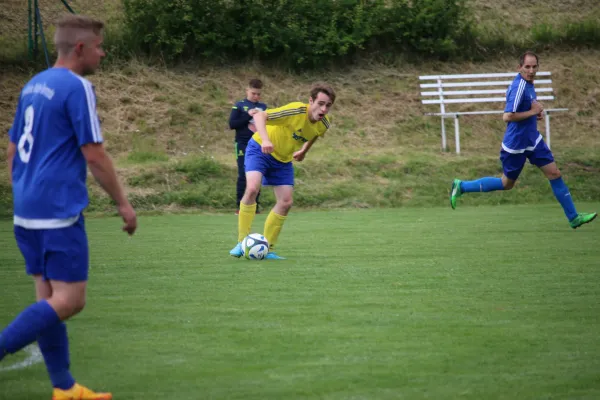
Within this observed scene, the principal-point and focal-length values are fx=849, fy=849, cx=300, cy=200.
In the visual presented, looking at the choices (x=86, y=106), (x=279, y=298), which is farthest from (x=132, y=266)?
(x=86, y=106)

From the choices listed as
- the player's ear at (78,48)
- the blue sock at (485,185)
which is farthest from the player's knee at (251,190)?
the player's ear at (78,48)

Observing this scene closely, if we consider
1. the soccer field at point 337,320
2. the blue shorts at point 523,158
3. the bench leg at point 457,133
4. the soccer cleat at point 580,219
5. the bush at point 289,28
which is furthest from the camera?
the bush at point 289,28

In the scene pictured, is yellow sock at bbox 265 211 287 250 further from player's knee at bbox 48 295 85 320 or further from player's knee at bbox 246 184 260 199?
player's knee at bbox 48 295 85 320

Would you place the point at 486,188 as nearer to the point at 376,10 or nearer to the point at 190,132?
the point at 190,132

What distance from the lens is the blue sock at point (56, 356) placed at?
4098mm

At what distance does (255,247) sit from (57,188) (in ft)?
17.0

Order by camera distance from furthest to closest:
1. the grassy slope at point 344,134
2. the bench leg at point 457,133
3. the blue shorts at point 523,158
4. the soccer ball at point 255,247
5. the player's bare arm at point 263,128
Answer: the bench leg at point 457,133 → the grassy slope at point 344,134 → the blue shorts at point 523,158 → the soccer ball at point 255,247 → the player's bare arm at point 263,128

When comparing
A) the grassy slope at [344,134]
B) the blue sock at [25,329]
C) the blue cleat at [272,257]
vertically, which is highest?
the blue sock at [25,329]

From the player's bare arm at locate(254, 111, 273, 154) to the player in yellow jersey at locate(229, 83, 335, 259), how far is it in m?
0.10

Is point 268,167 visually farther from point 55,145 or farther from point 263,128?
point 55,145

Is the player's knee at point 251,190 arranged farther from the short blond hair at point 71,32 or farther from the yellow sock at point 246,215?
the short blond hair at point 71,32

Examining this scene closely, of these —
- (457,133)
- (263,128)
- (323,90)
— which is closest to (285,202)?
(263,128)

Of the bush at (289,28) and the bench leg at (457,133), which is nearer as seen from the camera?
the bench leg at (457,133)

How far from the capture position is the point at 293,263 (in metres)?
8.80
